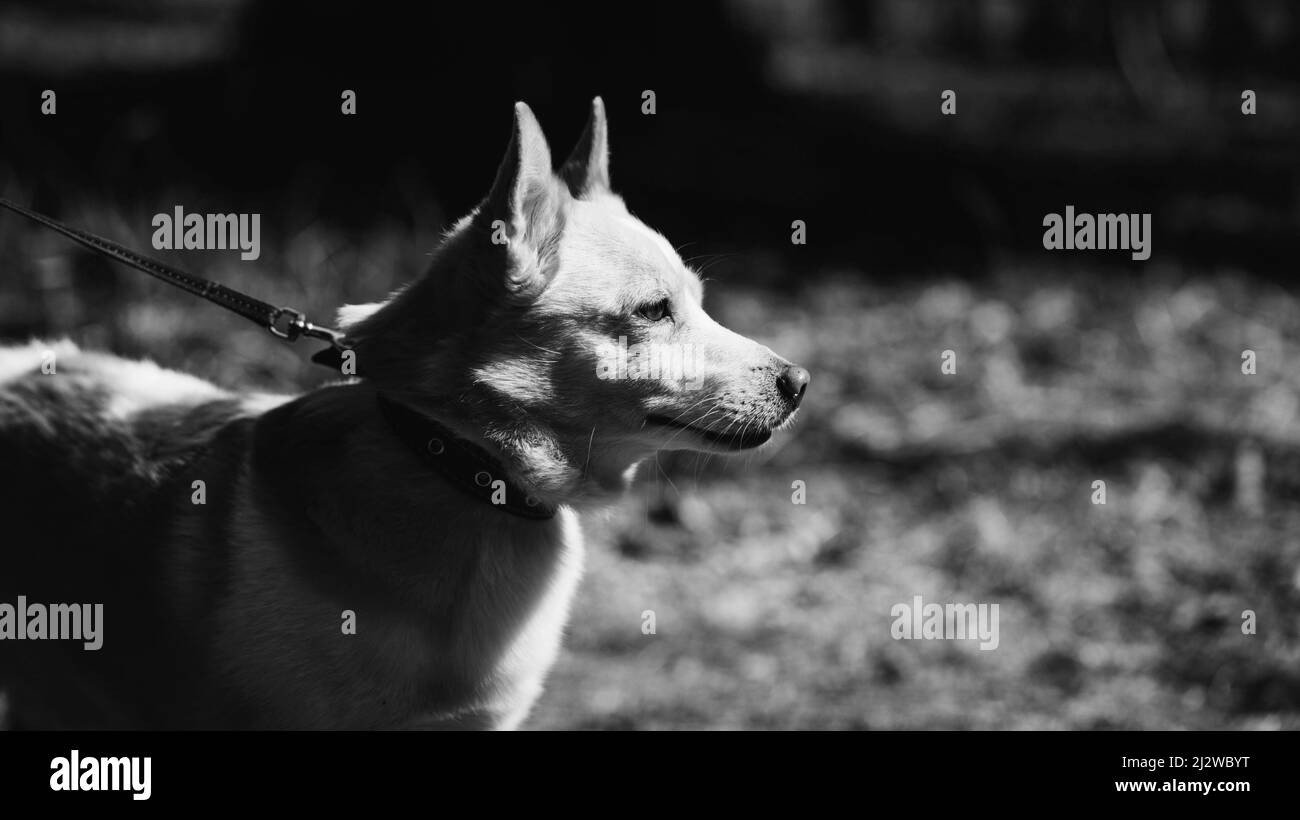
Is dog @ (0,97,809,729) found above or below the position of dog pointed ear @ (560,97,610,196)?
below

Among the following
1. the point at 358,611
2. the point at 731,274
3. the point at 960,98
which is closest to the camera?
the point at 358,611

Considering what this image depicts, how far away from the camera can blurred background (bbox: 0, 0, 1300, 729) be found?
13.6ft

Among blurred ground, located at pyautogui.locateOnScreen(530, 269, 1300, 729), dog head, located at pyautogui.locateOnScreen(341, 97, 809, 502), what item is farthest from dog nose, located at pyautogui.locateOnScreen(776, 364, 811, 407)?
blurred ground, located at pyautogui.locateOnScreen(530, 269, 1300, 729)

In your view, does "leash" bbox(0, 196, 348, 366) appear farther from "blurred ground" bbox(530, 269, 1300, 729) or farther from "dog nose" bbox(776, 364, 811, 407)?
"dog nose" bbox(776, 364, 811, 407)

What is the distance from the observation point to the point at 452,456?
2.69 meters

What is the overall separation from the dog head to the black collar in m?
0.03

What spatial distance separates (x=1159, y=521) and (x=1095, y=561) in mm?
391

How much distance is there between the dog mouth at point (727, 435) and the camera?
2.80 meters

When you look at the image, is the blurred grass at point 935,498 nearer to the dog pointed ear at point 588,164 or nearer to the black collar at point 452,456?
the black collar at point 452,456

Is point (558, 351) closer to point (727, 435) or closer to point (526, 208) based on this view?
point (526, 208)

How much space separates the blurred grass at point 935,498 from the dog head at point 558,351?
33 cm

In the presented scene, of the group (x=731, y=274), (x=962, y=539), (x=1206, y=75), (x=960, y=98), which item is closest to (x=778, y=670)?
(x=962, y=539)

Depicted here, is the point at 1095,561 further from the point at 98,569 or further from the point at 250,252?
the point at 250,252

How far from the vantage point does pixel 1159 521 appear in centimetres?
478
